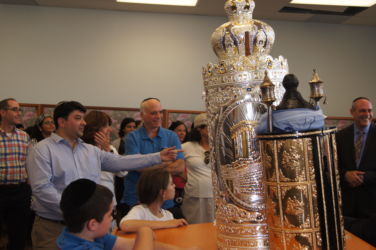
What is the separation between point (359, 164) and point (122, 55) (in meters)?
3.68

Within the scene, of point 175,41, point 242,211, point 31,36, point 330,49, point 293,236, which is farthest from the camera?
point 330,49

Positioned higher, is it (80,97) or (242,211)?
(80,97)

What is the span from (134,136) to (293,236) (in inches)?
82.6

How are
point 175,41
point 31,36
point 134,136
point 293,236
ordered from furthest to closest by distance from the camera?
1. point 175,41
2. point 31,36
3. point 134,136
4. point 293,236

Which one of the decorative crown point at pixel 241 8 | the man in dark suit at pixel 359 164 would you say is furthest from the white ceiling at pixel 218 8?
the decorative crown point at pixel 241 8

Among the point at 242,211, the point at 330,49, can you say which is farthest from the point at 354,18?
the point at 242,211

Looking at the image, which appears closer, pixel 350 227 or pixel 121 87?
pixel 350 227

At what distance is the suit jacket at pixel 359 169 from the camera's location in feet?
9.66

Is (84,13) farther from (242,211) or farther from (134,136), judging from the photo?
(242,211)

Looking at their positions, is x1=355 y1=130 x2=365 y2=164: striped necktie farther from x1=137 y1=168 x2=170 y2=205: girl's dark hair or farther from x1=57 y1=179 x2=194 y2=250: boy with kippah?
x1=57 y1=179 x2=194 y2=250: boy with kippah

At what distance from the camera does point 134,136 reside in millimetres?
2875

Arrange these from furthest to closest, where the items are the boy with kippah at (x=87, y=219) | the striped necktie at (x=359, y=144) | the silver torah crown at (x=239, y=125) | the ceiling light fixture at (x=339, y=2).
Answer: the ceiling light fixture at (x=339, y=2) < the striped necktie at (x=359, y=144) < the boy with kippah at (x=87, y=219) < the silver torah crown at (x=239, y=125)

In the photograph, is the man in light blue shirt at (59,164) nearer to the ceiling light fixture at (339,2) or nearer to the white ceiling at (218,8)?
the white ceiling at (218,8)

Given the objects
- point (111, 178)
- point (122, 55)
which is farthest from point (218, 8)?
point (111, 178)
